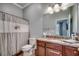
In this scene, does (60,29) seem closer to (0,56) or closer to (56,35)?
(56,35)

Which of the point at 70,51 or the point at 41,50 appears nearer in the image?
the point at 70,51

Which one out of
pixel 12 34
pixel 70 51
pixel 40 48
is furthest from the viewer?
pixel 40 48

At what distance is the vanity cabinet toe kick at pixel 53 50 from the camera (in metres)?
1.73

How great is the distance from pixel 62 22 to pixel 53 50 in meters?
0.54

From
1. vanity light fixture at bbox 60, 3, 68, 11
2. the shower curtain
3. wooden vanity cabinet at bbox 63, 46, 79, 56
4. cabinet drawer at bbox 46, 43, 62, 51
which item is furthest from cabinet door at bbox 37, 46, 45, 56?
vanity light fixture at bbox 60, 3, 68, 11

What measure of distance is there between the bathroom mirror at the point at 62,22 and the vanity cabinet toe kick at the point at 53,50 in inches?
8.2

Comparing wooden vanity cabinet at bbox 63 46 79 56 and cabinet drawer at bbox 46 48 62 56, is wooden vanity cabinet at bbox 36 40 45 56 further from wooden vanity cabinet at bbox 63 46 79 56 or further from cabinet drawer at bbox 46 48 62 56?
wooden vanity cabinet at bbox 63 46 79 56

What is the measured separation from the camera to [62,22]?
194cm

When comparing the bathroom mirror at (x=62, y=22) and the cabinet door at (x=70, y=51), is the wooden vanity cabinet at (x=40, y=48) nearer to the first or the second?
the bathroom mirror at (x=62, y=22)

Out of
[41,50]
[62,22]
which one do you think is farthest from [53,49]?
[62,22]

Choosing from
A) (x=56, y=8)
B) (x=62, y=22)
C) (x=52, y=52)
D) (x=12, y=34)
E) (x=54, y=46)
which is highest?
(x=56, y=8)

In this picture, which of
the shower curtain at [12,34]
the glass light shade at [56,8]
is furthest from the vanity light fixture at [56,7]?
the shower curtain at [12,34]

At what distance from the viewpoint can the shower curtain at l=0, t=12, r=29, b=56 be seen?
1840 millimetres

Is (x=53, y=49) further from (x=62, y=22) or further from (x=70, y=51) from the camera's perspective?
(x=62, y=22)
